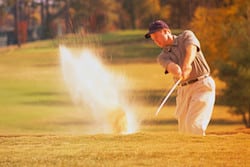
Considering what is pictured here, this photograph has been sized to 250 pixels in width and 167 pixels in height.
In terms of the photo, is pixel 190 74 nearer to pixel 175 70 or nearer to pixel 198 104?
pixel 198 104

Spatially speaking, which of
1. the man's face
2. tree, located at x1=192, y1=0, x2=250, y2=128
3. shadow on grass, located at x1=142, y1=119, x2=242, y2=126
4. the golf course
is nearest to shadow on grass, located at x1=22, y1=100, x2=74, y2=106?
the golf course

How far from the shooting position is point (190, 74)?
5609mm

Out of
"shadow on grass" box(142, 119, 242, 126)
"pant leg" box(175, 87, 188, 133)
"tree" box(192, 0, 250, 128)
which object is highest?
"pant leg" box(175, 87, 188, 133)

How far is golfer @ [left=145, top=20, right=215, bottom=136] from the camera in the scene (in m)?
5.51

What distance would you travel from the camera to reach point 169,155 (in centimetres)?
451

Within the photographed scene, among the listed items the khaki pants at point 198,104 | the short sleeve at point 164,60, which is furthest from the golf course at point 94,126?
the short sleeve at point 164,60

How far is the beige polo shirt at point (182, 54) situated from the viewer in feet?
18.0

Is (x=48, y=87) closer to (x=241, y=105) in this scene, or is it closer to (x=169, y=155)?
(x=241, y=105)

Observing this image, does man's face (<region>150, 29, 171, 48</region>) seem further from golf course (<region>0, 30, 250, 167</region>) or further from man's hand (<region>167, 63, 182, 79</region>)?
golf course (<region>0, 30, 250, 167</region>)

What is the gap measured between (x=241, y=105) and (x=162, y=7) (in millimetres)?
16506

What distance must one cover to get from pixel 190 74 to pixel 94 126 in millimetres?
10593

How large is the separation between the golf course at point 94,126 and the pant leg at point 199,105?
0.73ft

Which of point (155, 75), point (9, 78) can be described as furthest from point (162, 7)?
point (9, 78)

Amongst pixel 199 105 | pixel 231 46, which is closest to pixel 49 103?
pixel 231 46
